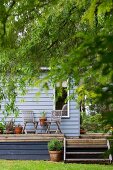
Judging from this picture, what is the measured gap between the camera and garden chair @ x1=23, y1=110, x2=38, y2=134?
14.4 meters

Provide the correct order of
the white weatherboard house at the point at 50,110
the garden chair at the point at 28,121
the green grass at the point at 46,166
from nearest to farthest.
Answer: the green grass at the point at 46,166, the garden chair at the point at 28,121, the white weatherboard house at the point at 50,110

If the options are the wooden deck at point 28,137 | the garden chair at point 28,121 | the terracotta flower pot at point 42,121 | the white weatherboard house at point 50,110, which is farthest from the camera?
the white weatherboard house at point 50,110

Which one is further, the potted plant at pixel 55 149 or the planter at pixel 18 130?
the planter at pixel 18 130

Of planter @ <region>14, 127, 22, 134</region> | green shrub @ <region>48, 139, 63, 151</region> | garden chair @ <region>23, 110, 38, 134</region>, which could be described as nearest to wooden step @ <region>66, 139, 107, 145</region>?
green shrub @ <region>48, 139, 63, 151</region>

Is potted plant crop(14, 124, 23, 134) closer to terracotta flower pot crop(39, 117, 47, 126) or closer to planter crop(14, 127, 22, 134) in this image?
planter crop(14, 127, 22, 134)

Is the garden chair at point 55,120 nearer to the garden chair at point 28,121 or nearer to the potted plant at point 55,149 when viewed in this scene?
the garden chair at point 28,121

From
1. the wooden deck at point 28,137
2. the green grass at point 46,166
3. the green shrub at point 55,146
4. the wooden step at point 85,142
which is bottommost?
the green grass at point 46,166

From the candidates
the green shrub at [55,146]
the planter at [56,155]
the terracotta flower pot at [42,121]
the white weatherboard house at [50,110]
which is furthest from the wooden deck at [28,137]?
the white weatherboard house at [50,110]

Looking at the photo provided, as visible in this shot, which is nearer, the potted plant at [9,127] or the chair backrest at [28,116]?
the potted plant at [9,127]

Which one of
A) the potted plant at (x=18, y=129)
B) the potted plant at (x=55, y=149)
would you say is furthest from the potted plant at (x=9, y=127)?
the potted plant at (x=55, y=149)

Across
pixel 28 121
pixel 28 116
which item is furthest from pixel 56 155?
pixel 28 116

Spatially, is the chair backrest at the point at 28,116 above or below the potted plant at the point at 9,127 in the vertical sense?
above

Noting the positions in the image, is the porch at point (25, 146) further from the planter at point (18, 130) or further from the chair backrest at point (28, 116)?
the chair backrest at point (28, 116)

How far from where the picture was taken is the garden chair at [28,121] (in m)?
14.4
